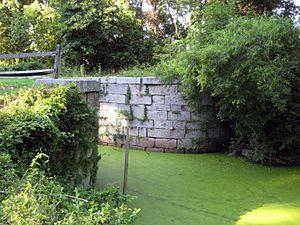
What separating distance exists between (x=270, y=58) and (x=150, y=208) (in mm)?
2763

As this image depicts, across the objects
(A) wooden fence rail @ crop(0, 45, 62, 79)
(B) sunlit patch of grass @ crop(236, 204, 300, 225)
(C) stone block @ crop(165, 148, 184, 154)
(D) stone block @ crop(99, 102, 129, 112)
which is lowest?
(B) sunlit patch of grass @ crop(236, 204, 300, 225)

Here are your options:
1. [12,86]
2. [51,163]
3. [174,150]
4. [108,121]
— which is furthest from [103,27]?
[51,163]

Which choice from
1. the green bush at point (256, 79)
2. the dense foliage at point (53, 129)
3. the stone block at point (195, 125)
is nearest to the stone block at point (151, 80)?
the green bush at point (256, 79)

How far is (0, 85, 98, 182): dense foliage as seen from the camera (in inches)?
117

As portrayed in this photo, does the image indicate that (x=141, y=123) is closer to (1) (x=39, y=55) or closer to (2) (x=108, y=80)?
(2) (x=108, y=80)

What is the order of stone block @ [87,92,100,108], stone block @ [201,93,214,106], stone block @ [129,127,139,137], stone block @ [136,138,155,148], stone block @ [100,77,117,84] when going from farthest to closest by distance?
stone block @ [100,77,117,84]
stone block @ [129,127,139,137]
stone block @ [136,138,155,148]
stone block @ [201,93,214,106]
stone block @ [87,92,100,108]

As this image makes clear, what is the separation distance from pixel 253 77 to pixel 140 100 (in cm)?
253

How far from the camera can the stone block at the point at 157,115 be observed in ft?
22.7

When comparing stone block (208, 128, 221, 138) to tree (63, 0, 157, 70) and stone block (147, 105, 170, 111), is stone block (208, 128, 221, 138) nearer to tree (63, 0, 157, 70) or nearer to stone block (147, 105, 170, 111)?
stone block (147, 105, 170, 111)

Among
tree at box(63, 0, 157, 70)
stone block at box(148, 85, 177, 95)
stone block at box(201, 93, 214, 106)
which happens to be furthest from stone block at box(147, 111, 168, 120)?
tree at box(63, 0, 157, 70)

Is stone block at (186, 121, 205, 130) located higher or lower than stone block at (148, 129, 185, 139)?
higher

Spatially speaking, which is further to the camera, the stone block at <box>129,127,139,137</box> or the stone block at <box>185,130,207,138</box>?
the stone block at <box>129,127,139,137</box>

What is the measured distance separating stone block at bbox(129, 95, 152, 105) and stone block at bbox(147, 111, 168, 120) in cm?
19

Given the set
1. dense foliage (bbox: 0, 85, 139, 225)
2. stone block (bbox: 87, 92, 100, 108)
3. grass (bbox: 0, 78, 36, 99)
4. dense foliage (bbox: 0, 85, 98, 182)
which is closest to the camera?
dense foliage (bbox: 0, 85, 139, 225)
